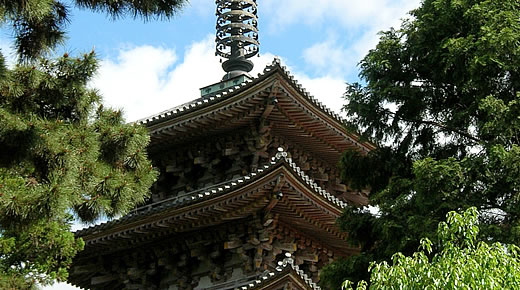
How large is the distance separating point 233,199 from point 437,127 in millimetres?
5271

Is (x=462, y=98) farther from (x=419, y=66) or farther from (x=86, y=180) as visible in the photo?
Result: (x=86, y=180)

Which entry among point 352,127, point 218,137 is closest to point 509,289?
point 352,127

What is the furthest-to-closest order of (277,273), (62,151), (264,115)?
(264,115) → (277,273) → (62,151)

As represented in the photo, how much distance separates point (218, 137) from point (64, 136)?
9544mm

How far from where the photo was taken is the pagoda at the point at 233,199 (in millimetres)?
17500

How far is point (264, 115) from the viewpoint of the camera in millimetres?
18766

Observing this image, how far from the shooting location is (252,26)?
22.3 metres

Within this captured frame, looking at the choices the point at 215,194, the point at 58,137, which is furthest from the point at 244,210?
the point at 58,137

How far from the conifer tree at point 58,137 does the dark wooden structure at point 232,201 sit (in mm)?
6321

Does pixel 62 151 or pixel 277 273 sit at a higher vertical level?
pixel 277 273

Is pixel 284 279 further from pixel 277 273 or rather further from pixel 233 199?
pixel 233 199

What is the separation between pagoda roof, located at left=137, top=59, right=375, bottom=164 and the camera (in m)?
18.2

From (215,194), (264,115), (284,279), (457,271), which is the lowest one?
(457,271)

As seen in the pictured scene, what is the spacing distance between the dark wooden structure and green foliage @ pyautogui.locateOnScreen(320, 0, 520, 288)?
11.3ft
